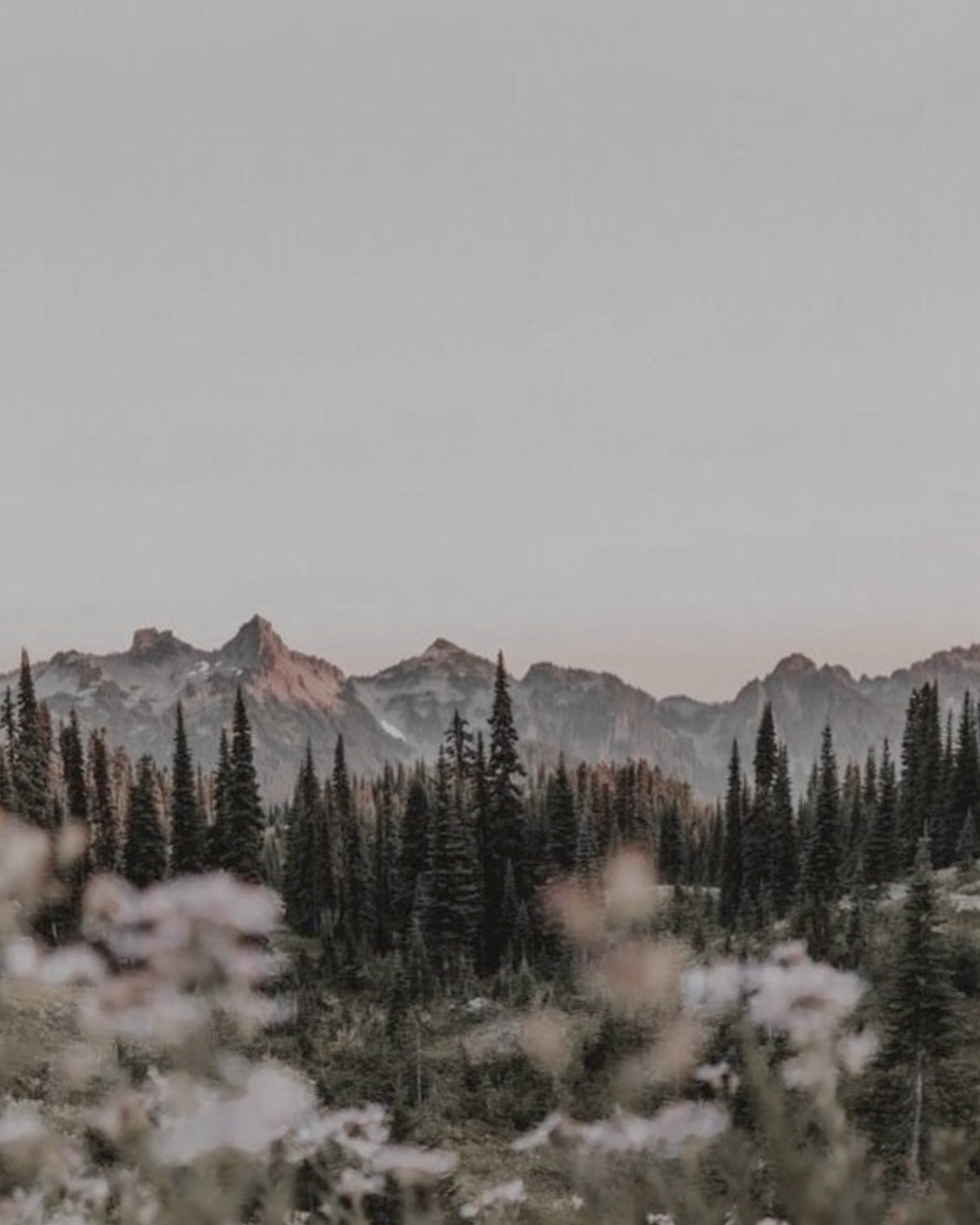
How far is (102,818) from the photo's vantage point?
74562mm

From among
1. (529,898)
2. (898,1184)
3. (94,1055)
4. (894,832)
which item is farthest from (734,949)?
(94,1055)

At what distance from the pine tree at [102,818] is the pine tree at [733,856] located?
120ft

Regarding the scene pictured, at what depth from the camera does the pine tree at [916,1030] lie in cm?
2492

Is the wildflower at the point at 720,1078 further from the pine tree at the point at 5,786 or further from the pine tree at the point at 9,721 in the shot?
the pine tree at the point at 9,721

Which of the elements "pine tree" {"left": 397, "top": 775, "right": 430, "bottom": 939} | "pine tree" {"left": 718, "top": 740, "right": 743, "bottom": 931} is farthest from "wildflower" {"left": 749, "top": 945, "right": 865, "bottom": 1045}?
"pine tree" {"left": 397, "top": 775, "right": 430, "bottom": 939}

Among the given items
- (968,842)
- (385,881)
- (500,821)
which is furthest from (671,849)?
(500,821)

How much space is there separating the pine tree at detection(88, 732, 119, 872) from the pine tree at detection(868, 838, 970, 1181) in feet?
165

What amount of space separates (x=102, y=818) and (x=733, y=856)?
4292 centimetres

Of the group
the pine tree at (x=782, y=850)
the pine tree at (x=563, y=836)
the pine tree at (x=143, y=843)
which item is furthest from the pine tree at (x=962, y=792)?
the pine tree at (x=143, y=843)

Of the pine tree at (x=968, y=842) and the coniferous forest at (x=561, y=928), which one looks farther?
the pine tree at (x=968, y=842)

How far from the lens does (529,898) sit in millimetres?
58500

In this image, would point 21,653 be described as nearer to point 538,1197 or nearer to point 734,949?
point 734,949

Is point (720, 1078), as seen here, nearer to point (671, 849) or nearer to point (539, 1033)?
point (539, 1033)

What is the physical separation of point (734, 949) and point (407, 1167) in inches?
1924
